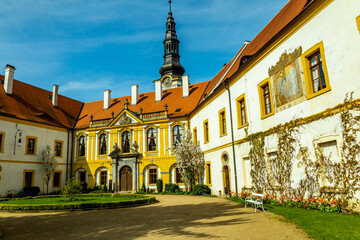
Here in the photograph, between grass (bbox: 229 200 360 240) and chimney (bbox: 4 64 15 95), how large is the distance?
27316 mm

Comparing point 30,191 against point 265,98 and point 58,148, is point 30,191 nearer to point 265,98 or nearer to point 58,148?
point 58,148

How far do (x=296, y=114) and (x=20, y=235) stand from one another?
10.9 metres

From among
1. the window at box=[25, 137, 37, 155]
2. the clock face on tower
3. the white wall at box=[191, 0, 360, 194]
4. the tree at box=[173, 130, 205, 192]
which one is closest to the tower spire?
the clock face on tower

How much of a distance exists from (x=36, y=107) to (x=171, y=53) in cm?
2530

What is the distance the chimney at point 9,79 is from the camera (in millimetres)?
26177

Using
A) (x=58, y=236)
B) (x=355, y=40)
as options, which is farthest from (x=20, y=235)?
(x=355, y=40)

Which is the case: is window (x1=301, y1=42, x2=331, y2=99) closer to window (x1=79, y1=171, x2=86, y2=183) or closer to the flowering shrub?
the flowering shrub

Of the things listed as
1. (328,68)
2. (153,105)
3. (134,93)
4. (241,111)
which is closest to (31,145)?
(134,93)

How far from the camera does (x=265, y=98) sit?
1391 cm

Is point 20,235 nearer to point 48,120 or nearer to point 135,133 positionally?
point 135,133

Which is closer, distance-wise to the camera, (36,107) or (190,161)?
(190,161)

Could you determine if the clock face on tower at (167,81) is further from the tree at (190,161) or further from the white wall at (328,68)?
the white wall at (328,68)

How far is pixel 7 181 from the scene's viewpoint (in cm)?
2292

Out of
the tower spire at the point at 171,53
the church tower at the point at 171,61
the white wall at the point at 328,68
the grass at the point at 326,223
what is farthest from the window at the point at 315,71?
the tower spire at the point at 171,53
